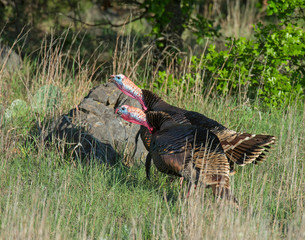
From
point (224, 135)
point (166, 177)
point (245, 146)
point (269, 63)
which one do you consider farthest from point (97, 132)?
point (269, 63)

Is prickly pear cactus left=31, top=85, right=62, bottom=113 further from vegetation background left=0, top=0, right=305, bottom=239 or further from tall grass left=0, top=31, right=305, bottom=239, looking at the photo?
tall grass left=0, top=31, right=305, bottom=239

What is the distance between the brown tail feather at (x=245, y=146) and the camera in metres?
3.56

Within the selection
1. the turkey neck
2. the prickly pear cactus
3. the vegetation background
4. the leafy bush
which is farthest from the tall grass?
the turkey neck

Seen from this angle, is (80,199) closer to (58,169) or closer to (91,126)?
(58,169)

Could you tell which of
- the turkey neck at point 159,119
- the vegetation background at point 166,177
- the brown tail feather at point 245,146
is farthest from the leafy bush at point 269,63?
the turkey neck at point 159,119

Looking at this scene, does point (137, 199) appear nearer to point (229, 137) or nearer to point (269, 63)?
point (229, 137)

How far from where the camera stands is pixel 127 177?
405 centimetres

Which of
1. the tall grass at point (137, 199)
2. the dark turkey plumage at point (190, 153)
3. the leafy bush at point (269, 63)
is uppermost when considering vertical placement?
the leafy bush at point (269, 63)

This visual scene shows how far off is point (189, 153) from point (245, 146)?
0.52 meters

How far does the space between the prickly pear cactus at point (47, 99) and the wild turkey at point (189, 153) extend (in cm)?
192

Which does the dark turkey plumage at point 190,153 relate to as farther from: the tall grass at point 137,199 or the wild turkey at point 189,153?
the tall grass at point 137,199

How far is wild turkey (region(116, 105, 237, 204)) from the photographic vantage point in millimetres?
3311

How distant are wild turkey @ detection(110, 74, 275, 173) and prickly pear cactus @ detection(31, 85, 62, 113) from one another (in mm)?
1411

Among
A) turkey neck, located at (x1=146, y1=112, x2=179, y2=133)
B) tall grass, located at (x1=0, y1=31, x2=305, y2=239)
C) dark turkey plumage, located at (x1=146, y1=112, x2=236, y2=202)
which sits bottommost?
tall grass, located at (x1=0, y1=31, x2=305, y2=239)
